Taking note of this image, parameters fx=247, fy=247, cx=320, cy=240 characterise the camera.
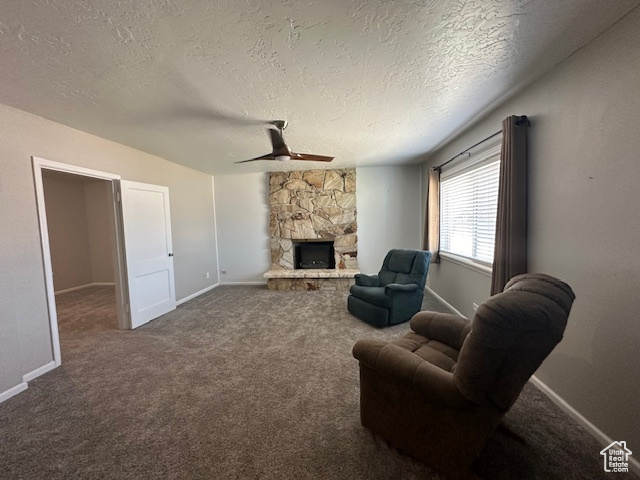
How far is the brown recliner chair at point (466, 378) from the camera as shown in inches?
39.3

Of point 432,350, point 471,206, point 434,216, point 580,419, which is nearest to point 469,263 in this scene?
point 471,206

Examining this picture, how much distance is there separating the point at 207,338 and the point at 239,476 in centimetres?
186

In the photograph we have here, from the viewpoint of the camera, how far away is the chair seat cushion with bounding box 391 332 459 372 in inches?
61.6

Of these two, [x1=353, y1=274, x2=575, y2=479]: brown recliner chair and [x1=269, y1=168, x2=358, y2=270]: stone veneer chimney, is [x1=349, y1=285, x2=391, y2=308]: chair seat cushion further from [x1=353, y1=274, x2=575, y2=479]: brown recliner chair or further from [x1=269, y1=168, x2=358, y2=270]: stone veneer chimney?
[x1=269, y1=168, x2=358, y2=270]: stone veneer chimney

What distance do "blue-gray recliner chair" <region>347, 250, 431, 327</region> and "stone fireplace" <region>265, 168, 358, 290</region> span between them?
131 centimetres

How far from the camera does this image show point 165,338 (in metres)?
2.98

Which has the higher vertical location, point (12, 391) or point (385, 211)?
point (385, 211)

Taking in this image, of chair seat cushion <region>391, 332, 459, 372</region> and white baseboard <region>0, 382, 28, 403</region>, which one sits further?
white baseboard <region>0, 382, 28, 403</region>

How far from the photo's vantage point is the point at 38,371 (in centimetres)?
228

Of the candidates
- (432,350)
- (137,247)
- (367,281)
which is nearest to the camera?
(432,350)

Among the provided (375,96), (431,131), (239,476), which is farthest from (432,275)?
(239,476)

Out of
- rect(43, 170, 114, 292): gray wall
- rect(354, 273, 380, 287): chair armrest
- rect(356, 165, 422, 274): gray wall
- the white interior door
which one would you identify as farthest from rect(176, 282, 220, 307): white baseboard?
rect(356, 165, 422, 274): gray wall

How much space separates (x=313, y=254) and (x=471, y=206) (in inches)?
128

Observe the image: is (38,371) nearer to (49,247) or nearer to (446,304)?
(49,247)
